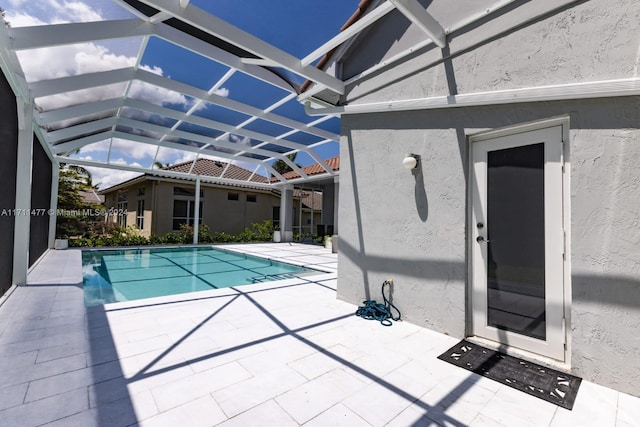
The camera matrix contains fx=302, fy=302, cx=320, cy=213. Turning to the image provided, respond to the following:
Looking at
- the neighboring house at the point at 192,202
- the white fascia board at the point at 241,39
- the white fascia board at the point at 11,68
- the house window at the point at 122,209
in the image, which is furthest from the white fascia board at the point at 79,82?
the house window at the point at 122,209

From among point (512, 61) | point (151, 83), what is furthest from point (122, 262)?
point (512, 61)

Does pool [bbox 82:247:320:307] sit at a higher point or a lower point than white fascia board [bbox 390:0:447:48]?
lower

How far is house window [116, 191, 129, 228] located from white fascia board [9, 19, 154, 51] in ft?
61.9

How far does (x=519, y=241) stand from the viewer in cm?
372

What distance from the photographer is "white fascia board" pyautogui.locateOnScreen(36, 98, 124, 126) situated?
8.09 meters

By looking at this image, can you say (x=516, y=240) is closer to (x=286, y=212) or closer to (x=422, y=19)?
(x=422, y=19)

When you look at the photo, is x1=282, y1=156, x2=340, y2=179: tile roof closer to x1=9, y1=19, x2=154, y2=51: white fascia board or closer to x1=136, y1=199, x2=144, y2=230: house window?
x1=136, y1=199, x2=144, y2=230: house window

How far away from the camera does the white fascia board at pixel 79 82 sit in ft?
21.0

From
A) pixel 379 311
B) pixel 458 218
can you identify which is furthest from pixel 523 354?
pixel 379 311

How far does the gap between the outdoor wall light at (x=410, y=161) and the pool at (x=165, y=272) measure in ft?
17.2

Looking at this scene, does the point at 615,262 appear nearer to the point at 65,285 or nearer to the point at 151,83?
the point at 151,83

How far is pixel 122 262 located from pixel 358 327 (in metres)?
10.8

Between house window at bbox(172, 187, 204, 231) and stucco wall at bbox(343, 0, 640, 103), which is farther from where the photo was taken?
house window at bbox(172, 187, 204, 231)

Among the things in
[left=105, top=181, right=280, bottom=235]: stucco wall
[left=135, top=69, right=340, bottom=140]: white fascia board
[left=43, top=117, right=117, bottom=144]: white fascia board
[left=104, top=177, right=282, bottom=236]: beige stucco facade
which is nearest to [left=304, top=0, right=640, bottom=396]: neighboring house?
[left=135, top=69, right=340, bottom=140]: white fascia board
